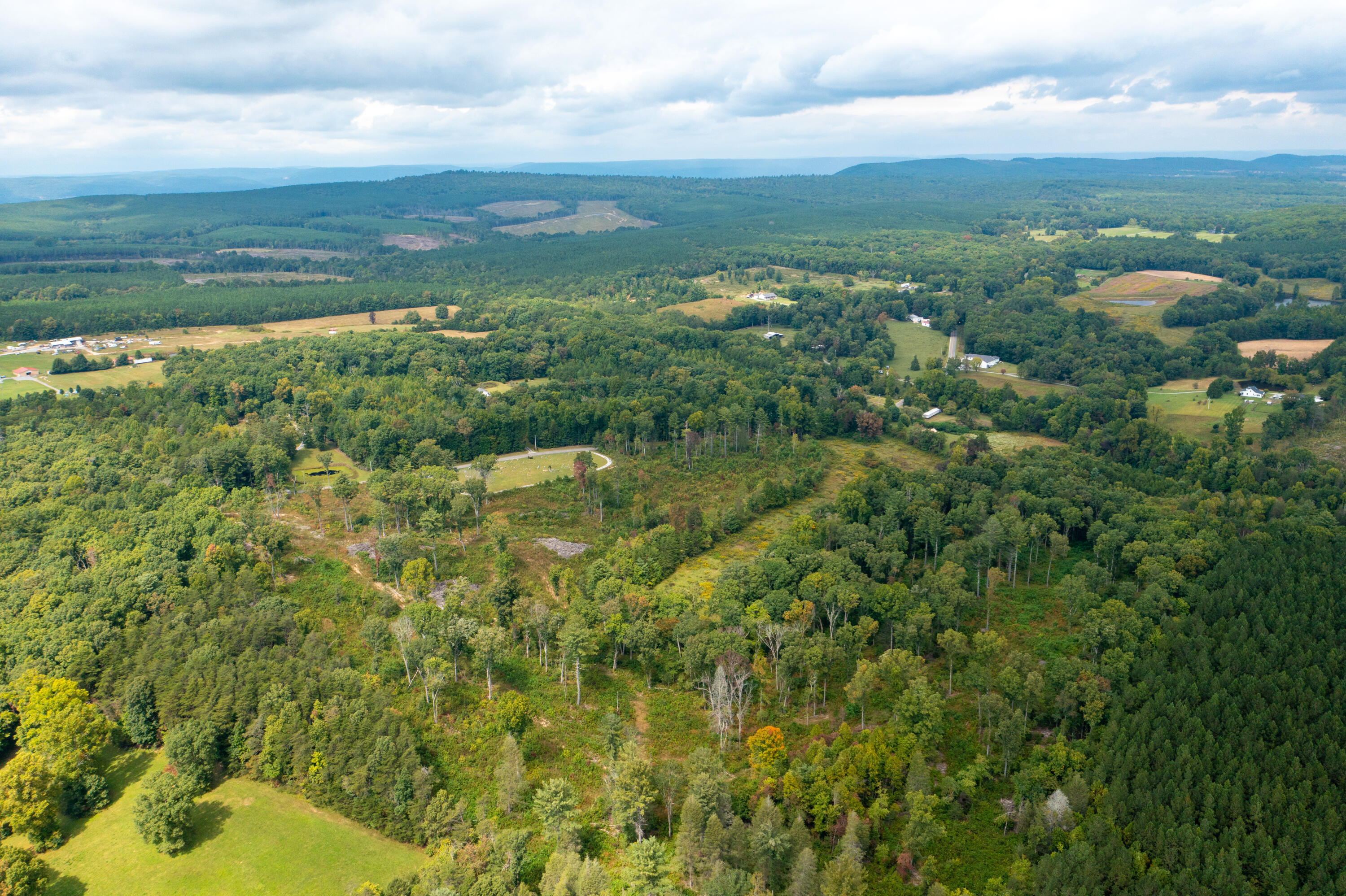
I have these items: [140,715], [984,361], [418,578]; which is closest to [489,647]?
[418,578]

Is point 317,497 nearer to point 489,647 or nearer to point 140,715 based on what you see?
point 140,715

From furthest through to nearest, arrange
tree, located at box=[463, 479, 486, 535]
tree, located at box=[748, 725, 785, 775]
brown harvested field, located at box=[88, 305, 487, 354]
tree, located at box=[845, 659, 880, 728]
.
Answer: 1. brown harvested field, located at box=[88, 305, 487, 354]
2. tree, located at box=[463, 479, 486, 535]
3. tree, located at box=[845, 659, 880, 728]
4. tree, located at box=[748, 725, 785, 775]

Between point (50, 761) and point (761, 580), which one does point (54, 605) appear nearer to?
point (50, 761)

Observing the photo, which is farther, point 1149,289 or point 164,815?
point 1149,289

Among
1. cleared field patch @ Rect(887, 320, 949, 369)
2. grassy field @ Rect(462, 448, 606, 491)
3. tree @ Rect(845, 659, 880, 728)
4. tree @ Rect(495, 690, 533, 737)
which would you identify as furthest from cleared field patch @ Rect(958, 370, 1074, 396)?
tree @ Rect(495, 690, 533, 737)

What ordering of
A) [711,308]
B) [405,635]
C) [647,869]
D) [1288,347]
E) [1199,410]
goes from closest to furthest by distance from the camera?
[647,869] → [405,635] → [1199,410] → [1288,347] → [711,308]

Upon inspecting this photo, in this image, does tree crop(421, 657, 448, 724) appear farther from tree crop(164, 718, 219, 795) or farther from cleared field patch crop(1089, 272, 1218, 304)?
cleared field patch crop(1089, 272, 1218, 304)

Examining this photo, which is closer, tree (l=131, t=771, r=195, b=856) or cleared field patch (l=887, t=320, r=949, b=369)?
tree (l=131, t=771, r=195, b=856)
